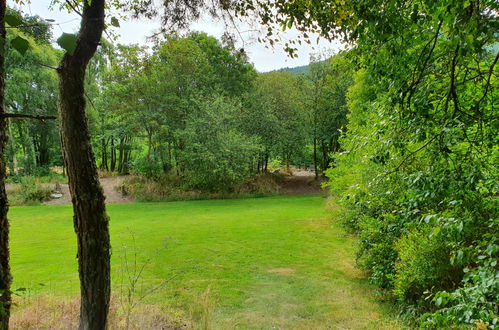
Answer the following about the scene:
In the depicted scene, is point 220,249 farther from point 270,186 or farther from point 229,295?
point 270,186

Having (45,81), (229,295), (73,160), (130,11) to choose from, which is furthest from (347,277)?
(45,81)

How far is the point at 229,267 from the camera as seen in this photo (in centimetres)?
672

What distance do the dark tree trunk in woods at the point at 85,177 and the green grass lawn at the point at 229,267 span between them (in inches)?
49.4

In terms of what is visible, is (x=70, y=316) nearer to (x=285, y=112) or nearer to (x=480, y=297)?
(x=480, y=297)

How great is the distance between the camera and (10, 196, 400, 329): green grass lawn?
14.9ft

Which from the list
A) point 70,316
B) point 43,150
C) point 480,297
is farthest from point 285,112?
point 480,297

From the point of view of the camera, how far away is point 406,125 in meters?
2.26

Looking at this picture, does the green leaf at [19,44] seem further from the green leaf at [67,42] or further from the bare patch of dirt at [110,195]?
the bare patch of dirt at [110,195]

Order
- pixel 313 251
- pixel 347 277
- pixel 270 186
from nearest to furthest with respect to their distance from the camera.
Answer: pixel 347 277 → pixel 313 251 → pixel 270 186

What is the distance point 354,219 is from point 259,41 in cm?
447

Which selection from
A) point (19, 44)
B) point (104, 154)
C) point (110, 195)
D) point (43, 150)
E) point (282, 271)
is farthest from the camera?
point (104, 154)

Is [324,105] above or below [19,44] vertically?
above

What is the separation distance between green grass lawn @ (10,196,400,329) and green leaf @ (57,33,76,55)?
344 cm

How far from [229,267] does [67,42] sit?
6463 mm
